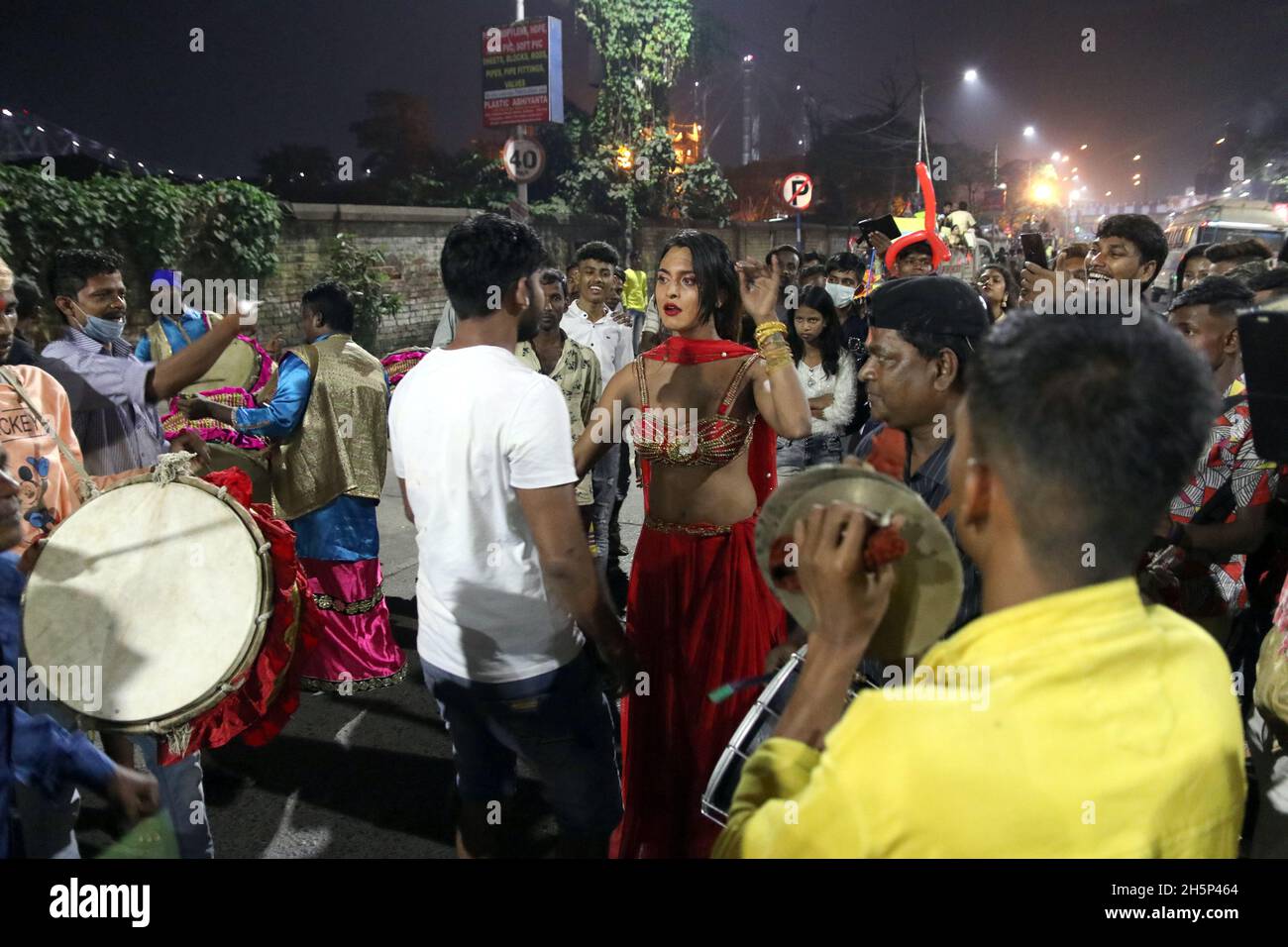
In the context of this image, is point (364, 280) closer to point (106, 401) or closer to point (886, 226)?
point (886, 226)

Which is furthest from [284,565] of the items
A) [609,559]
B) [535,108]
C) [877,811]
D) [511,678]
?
[535,108]

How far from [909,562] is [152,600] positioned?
2152 millimetres

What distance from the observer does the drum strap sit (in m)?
2.67

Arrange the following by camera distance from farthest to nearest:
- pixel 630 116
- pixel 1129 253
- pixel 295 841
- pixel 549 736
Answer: pixel 630 116, pixel 1129 253, pixel 295 841, pixel 549 736

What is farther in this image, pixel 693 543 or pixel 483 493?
pixel 693 543

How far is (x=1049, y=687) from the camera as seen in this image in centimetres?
101

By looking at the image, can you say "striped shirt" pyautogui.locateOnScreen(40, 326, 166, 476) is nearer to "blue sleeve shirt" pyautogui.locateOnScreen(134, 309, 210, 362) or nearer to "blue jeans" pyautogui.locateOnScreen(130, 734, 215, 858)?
"blue sleeve shirt" pyautogui.locateOnScreen(134, 309, 210, 362)

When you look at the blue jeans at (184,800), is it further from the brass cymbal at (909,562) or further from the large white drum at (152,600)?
the brass cymbal at (909,562)

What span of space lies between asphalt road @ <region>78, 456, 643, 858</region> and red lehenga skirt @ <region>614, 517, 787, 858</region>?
1.60 feet

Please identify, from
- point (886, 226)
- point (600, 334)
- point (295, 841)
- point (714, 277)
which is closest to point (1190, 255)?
point (886, 226)

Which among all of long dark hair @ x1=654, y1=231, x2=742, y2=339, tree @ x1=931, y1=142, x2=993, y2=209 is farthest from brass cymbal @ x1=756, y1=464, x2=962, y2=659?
tree @ x1=931, y1=142, x2=993, y2=209

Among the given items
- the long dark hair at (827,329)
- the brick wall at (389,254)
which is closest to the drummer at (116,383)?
the long dark hair at (827,329)
